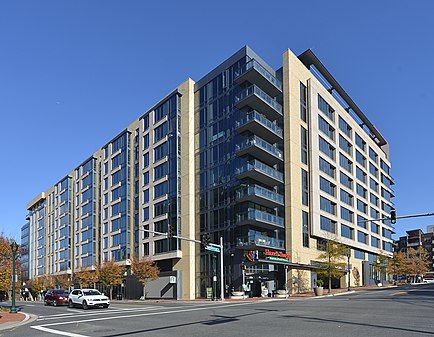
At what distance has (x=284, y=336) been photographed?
15.2 metres

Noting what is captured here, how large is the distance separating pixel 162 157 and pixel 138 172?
8.98 meters

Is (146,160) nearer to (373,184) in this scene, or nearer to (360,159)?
(360,159)

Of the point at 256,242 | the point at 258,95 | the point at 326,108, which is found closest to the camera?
the point at 256,242

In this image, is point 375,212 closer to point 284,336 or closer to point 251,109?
point 251,109

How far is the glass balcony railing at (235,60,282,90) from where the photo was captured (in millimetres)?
55469

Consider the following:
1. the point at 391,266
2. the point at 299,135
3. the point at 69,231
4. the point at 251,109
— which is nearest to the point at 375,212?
the point at 391,266

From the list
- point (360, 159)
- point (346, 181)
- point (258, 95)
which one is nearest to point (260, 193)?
point (258, 95)

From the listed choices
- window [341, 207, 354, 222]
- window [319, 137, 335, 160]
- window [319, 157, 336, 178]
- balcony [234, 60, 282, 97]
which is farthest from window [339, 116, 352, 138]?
balcony [234, 60, 282, 97]

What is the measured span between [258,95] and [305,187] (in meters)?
14.0

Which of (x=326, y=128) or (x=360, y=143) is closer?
(x=326, y=128)

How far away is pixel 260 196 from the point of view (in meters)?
53.2

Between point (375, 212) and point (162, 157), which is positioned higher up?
point (162, 157)

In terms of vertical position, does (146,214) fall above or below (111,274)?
above

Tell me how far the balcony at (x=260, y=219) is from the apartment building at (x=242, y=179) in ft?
0.53
